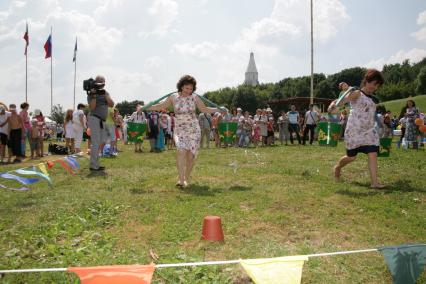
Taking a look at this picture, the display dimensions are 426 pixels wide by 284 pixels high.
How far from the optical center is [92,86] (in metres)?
9.19

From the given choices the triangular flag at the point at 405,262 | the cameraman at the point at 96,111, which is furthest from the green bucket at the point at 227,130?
the triangular flag at the point at 405,262

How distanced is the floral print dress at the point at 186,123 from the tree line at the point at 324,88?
6756cm

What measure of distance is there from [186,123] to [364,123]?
3.10 m

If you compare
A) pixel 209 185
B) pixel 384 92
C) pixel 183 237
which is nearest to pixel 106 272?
pixel 183 237

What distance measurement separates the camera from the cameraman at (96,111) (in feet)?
30.3

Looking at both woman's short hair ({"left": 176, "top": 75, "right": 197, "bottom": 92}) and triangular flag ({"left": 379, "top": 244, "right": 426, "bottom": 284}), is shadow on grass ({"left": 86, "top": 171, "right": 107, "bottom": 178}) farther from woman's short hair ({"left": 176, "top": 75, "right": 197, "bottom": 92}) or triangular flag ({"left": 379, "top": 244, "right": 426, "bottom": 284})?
triangular flag ({"left": 379, "top": 244, "right": 426, "bottom": 284})

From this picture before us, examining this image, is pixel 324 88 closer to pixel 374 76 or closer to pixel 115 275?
pixel 374 76

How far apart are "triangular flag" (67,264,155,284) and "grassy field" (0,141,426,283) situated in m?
0.82

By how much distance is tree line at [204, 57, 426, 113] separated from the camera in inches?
3002

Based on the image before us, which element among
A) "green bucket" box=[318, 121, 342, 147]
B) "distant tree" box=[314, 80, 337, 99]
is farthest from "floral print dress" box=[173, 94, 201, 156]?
"distant tree" box=[314, 80, 337, 99]

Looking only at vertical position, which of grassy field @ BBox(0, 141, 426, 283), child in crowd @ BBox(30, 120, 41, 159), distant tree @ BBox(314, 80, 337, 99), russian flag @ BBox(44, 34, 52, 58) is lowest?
grassy field @ BBox(0, 141, 426, 283)

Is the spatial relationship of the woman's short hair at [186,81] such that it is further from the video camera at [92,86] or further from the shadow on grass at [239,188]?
the video camera at [92,86]

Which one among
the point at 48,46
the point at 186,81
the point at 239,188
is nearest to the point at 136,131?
the point at 186,81

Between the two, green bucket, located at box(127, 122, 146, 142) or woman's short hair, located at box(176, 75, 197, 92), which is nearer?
woman's short hair, located at box(176, 75, 197, 92)
